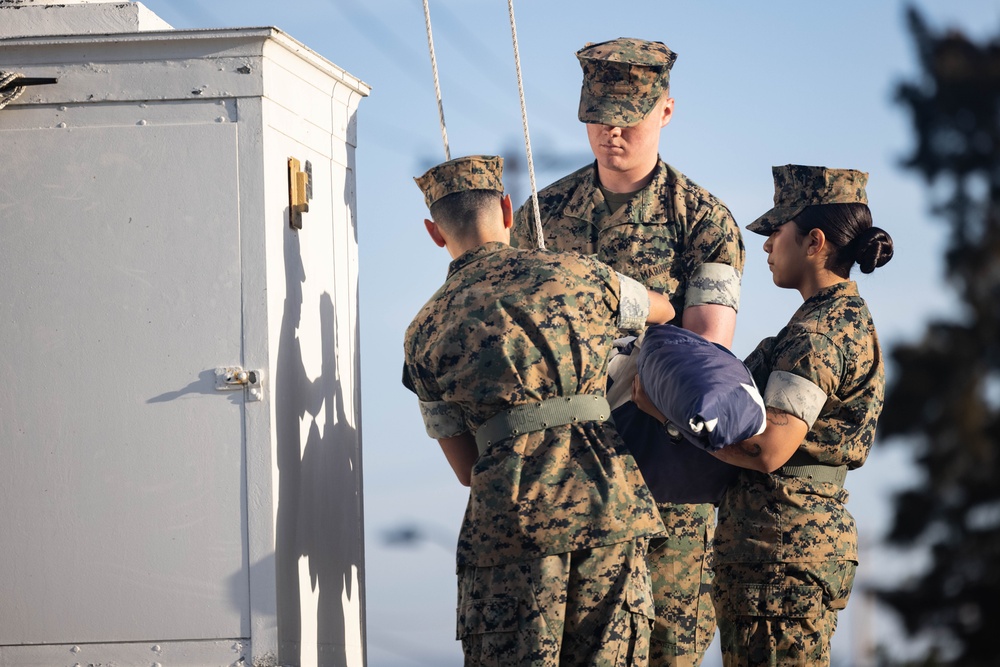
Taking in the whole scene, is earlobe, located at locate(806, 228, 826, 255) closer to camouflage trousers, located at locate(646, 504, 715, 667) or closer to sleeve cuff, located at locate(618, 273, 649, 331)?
sleeve cuff, located at locate(618, 273, 649, 331)

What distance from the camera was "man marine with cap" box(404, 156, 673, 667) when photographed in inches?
158

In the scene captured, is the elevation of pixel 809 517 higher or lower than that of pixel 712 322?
lower

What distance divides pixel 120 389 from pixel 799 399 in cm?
240

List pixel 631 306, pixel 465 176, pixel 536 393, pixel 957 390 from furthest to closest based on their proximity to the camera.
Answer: pixel 957 390, pixel 465 176, pixel 631 306, pixel 536 393

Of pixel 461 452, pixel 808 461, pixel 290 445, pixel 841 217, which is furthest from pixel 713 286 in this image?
pixel 290 445

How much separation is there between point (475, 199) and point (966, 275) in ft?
31.9

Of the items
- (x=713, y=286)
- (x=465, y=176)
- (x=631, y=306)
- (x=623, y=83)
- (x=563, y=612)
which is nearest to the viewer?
(x=563, y=612)

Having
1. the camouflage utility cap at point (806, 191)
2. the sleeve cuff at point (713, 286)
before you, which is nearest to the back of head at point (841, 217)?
the camouflage utility cap at point (806, 191)

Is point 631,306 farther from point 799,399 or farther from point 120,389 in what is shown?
point 120,389

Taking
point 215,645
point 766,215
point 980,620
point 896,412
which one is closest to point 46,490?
point 215,645

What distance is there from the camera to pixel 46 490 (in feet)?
16.2

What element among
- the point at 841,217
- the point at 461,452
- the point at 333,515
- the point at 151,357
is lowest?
the point at 333,515

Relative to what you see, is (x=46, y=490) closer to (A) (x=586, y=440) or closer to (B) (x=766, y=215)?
(A) (x=586, y=440)

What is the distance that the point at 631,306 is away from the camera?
429 centimetres
